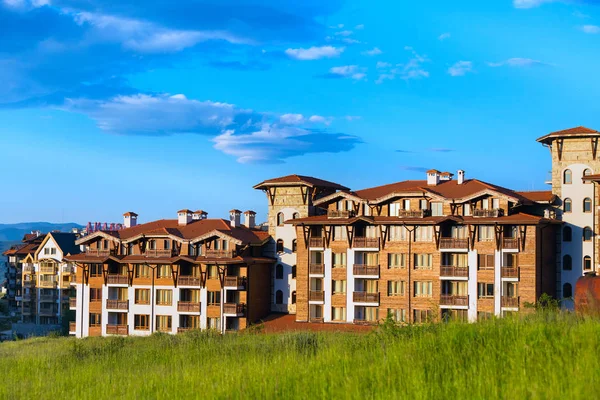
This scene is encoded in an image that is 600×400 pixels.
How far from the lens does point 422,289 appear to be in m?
54.5

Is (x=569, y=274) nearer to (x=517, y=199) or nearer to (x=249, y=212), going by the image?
(x=517, y=199)

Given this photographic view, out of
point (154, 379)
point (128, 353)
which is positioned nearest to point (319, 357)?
point (154, 379)

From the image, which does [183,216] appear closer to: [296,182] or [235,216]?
[235,216]

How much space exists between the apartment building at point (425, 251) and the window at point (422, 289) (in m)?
0.07

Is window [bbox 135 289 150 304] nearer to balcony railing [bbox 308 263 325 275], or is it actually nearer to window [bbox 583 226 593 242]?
balcony railing [bbox 308 263 325 275]

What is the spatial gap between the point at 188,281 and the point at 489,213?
23645 millimetres

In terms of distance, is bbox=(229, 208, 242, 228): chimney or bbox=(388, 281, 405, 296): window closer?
bbox=(388, 281, 405, 296): window

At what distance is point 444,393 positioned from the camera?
1287cm

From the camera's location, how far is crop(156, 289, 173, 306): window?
59.4 m

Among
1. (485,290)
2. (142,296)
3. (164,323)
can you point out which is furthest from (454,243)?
(142,296)

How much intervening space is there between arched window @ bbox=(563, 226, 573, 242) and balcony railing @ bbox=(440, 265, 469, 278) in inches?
343

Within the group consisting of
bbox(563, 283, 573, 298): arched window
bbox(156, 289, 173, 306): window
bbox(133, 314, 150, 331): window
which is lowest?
bbox(133, 314, 150, 331): window

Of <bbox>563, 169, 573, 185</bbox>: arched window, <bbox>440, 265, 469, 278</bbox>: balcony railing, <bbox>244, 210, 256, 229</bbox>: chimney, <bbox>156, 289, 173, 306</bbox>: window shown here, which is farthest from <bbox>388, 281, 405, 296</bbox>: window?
<bbox>244, 210, 256, 229</bbox>: chimney

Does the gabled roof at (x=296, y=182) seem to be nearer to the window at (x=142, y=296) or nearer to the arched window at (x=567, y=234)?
the window at (x=142, y=296)
